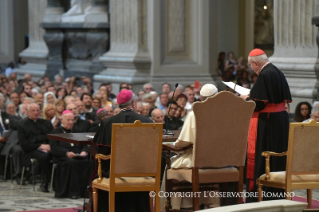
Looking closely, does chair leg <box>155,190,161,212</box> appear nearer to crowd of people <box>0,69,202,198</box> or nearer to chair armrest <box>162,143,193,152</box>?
chair armrest <box>162,143,193,152</box>

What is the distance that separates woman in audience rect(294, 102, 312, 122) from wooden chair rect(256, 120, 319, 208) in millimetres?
3299

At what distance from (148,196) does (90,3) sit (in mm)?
11367

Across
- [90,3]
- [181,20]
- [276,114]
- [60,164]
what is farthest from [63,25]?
[276,114]

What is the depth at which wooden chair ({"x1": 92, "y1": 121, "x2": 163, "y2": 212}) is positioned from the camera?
7.48m

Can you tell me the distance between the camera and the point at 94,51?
18.6 meters

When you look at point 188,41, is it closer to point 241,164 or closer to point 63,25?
point 63,25

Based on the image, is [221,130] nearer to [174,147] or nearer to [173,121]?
[174,147]

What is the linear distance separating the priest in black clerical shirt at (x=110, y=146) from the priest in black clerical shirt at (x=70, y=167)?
2.46 m

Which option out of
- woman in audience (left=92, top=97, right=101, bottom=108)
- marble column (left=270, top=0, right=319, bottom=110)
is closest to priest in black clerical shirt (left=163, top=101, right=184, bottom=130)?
woman in audience (left=92, top=97, right=101, bottom=108)

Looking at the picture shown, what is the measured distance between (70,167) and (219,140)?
11.1 feet

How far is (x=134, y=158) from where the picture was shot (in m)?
7.56

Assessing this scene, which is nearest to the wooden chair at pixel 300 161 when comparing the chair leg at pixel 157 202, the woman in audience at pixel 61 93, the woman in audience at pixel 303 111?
the chair leg at pixel 157 202

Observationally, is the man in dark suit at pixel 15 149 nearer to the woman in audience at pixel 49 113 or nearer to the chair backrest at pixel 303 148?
the woman in audience at pixel 49 113

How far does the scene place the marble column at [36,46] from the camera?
2164cm
